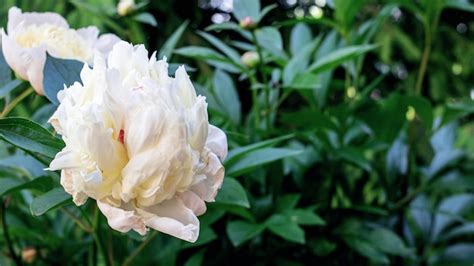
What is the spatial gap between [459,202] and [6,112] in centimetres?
57

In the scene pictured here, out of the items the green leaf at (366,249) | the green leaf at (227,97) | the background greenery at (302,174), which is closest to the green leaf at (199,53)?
the background greenery at (302,174)

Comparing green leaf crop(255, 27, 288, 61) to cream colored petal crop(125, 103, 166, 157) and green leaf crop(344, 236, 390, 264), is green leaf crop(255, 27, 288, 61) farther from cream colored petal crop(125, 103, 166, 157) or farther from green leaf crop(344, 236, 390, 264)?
Result: cream colored petal crop(125, 103, 166, 157)

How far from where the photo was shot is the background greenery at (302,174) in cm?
56

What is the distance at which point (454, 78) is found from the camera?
1.79m

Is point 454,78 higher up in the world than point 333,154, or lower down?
lower down

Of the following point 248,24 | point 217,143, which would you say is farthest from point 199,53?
point 217,143

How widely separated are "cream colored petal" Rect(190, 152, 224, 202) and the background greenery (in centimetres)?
12

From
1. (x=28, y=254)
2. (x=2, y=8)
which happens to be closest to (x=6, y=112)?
(x=28, y=254)

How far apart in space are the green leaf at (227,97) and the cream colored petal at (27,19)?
241mm

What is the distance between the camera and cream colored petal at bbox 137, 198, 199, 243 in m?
0.32

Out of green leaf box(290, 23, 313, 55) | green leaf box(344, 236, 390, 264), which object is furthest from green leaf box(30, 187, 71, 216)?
green leaf box(290, 23, 313, 55)

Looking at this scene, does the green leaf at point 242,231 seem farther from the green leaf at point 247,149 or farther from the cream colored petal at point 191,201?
the cream colored petal at point 191,201

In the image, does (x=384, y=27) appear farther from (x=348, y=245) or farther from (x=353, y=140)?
(x=348, y=245)

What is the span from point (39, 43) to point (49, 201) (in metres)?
0.14
